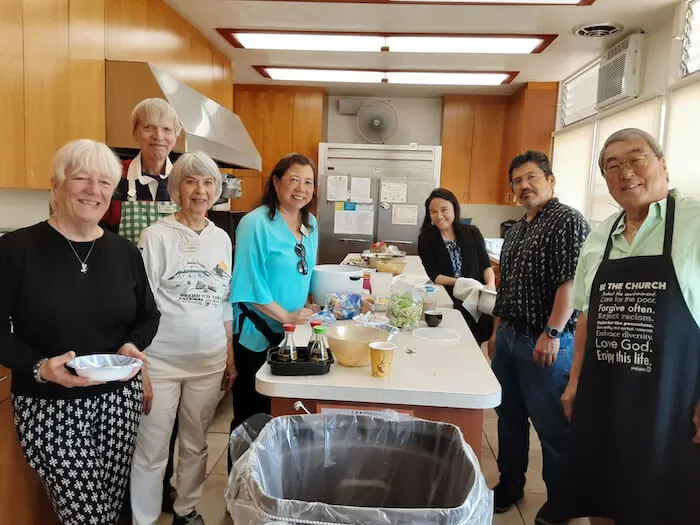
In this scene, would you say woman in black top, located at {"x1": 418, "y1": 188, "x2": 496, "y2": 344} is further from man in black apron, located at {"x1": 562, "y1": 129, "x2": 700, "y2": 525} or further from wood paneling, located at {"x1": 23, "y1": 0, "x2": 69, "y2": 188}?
wood paneling, located at {"x1": 23, "y1": 0, "x2": 69, "y2": 188}

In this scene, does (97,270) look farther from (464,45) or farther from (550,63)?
(550,63)

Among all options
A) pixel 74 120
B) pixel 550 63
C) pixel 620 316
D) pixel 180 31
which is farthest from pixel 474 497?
pixel 550 63

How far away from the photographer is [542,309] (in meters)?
1.87

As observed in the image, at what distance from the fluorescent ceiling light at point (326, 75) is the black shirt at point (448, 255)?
2.50 metres

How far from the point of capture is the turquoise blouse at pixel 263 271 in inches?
65.5

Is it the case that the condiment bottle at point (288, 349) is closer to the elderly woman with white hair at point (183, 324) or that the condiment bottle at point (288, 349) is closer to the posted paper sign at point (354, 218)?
the elderly woman with white hair at point (183, 324)

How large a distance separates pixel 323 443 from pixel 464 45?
12.1 ft

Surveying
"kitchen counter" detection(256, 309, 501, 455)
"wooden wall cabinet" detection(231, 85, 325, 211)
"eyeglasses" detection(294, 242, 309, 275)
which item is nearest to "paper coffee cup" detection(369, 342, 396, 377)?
"kitchen counter" detection(256, 309, 501, 455)

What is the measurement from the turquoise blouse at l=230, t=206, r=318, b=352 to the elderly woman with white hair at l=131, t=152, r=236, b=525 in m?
0.07

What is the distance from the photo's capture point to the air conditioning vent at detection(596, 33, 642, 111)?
11.5 ft

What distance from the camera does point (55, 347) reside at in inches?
50.4

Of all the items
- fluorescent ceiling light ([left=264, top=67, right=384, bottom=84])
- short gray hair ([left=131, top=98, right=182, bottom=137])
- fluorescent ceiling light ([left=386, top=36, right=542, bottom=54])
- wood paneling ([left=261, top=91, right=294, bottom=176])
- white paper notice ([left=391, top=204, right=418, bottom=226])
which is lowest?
white paper notice ([left=391, top=204, right=418, bottom=226])

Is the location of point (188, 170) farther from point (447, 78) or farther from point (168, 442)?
point (447, 78)

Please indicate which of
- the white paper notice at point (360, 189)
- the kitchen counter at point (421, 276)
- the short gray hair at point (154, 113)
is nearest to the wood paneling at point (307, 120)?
the white paper notice at point (360, 189)
